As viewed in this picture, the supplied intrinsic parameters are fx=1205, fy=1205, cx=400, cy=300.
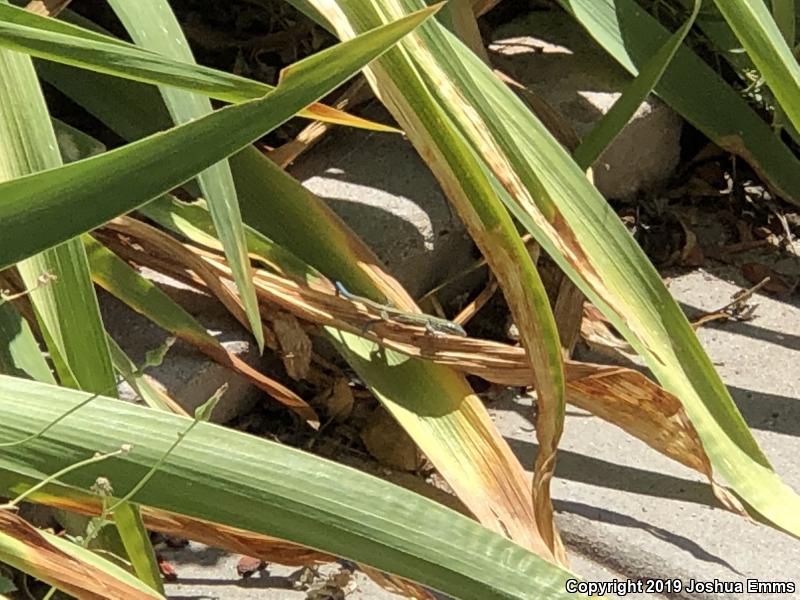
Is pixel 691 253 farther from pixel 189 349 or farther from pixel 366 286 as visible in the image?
pixel 189 349

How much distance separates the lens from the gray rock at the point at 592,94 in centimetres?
174

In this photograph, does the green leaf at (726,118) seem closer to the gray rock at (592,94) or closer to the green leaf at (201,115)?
the gray rock at (592,94)

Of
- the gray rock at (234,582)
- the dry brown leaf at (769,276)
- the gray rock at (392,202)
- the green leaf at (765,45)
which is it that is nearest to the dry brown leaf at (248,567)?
the gray rock at (234,582)

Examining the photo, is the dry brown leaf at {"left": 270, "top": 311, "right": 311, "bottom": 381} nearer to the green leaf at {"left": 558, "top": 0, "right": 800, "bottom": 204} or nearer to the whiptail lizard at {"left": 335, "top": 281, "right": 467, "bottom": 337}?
the whiptail lizard at {"left": 335, "top": 281, "right": 467, "bottom": 337}

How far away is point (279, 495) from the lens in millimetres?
821

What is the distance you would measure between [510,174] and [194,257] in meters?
0.36

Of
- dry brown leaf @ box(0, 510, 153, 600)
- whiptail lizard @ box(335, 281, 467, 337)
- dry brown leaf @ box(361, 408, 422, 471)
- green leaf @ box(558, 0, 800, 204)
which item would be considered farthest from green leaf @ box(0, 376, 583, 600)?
green leaf @ box(558, 0, 800, 204)

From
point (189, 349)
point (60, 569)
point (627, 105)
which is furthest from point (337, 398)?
point (60, 569)

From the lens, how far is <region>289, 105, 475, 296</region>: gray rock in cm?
152

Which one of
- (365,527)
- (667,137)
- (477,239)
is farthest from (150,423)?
(667,137)

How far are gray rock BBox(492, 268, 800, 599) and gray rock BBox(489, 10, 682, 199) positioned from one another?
11.5 inches

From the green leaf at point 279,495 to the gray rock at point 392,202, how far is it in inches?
27.0

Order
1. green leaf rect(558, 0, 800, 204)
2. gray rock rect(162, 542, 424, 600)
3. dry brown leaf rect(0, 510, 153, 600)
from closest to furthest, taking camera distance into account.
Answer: dry brown leaf rect(0, 510, 153, 600), gray rock rect(162, 542, 424, 600), green leaf rect(558, 0, 800, 204)

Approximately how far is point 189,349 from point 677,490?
586mm
